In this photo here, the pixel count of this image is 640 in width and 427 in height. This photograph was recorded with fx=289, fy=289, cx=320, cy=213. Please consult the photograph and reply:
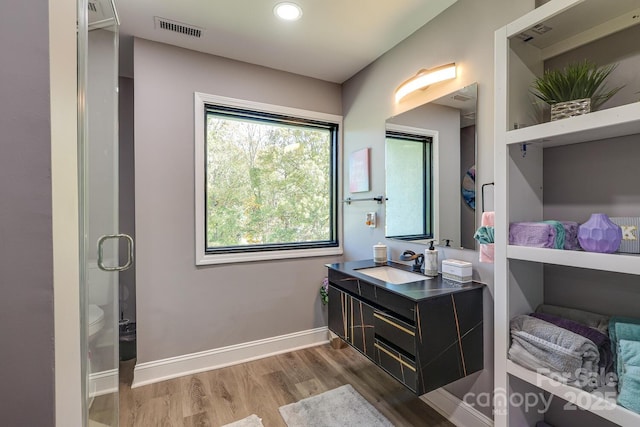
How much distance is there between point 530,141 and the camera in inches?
47.0

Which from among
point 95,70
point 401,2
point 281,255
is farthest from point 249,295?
point 401,2

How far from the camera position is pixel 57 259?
21.8 inches

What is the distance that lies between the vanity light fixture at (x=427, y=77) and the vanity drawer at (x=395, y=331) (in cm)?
147

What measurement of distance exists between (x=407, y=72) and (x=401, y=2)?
0.48 metres

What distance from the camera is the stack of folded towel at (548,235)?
1.12 meters

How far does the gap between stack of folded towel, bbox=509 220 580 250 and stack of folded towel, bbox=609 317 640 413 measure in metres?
0.31

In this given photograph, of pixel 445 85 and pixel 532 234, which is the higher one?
pixel 445 85

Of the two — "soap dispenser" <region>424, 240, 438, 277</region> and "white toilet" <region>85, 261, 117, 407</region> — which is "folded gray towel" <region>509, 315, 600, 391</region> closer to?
"soap dispenser" <region>424, 240, 438, 277</region>

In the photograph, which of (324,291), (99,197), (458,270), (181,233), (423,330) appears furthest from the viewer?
(324,291)

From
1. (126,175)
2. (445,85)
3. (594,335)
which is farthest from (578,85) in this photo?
(126,175)

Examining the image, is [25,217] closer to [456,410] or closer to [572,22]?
[572,22]

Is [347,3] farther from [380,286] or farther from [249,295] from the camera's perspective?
[249,295]

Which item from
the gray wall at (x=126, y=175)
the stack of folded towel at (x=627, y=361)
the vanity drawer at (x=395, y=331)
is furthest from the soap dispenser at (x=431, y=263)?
the gray wall at (x=126, y=175)

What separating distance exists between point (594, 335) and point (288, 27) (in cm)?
235
